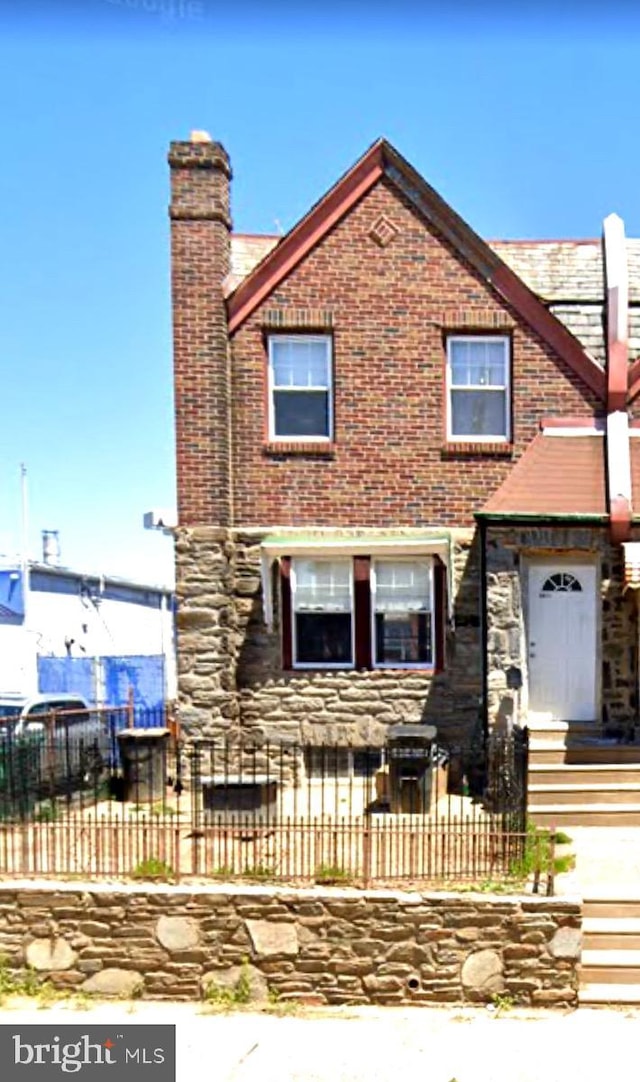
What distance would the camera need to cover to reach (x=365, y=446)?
12.2 m

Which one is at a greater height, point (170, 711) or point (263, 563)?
point (263, 563)

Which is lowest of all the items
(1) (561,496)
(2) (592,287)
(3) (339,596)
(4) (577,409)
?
(3) (339,596)

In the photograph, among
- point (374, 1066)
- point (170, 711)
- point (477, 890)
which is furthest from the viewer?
point (170, 711)

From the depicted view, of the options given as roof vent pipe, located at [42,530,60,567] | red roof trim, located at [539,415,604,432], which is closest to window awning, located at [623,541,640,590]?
red roof trim, located at [539,415,604,432]

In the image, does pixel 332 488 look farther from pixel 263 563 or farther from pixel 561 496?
pixel 561 496

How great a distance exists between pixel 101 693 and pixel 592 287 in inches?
607

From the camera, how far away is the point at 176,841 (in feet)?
23.7

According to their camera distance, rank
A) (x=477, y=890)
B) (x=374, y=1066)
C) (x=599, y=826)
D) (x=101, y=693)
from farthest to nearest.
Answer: (x=101, y=693) < (x=599, y=826) < (x=477, y=890) < (x=374, y=1066)

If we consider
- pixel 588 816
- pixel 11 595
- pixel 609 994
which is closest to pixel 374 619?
pixel 588 816

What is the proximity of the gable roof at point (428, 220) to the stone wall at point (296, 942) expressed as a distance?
8.08 meters

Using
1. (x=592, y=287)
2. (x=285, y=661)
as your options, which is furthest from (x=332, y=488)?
(x=592, y=287)

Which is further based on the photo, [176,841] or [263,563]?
[263,563]

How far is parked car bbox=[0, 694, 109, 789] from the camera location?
9.02 meters

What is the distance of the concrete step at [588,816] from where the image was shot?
373 inches
